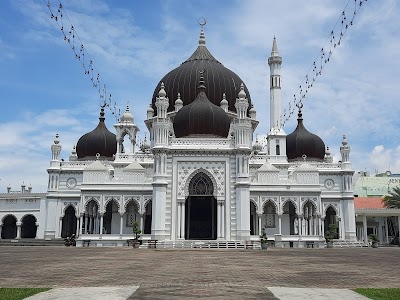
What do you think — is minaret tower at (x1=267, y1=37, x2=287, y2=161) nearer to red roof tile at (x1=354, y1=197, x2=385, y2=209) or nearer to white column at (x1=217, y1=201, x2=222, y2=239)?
white column at (x1=217, y1=201, x2=222, y2=239)

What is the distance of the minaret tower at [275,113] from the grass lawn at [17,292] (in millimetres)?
45869

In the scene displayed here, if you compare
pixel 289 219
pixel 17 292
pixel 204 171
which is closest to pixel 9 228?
pixel 204 171

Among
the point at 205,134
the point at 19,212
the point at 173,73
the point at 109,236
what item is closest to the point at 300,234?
the point at 205,134

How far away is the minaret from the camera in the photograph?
A: 61.8 m

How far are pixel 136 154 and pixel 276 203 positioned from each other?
672 inches

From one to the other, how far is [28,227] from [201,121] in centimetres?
3071

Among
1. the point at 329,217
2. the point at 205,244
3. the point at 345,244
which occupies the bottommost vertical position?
the point at 345,244

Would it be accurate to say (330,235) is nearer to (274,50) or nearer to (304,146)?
(304,146)

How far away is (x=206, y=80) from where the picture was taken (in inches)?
2141

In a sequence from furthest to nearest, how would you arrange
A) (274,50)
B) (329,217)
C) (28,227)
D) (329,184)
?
(274,50), (28,227), (329,217), (329,184)

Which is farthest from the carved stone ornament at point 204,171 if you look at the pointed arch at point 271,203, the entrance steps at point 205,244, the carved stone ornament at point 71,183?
the carved stone ornament at point 71,183

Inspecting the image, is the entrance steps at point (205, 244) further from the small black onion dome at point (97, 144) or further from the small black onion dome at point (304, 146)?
the small black onion dome at point (97, 144)

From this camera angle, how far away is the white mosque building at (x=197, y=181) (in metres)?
42.0

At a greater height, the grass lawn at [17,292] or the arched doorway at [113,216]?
the arched doorway at [113,216]
